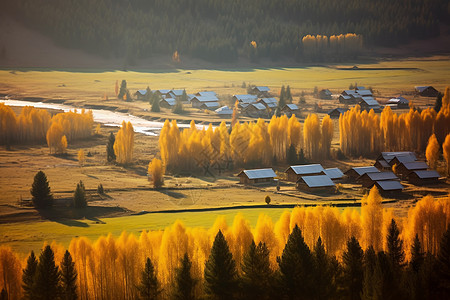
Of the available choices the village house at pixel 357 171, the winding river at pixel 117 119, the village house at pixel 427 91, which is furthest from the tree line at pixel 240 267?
the village house at pixel 427 91

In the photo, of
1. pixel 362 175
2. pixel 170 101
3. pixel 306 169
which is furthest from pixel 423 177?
pixel 170 101

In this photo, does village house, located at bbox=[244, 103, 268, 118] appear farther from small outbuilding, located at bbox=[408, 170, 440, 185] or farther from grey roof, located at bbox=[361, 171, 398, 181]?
grey roof, located at bbox=[361, 171, 398, 181]

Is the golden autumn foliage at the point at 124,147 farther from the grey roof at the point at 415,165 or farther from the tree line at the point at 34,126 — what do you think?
the grey roof at the point at 415,165

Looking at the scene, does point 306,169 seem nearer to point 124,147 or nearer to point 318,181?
point 318,181

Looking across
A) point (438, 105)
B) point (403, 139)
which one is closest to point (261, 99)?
point (438, 105)

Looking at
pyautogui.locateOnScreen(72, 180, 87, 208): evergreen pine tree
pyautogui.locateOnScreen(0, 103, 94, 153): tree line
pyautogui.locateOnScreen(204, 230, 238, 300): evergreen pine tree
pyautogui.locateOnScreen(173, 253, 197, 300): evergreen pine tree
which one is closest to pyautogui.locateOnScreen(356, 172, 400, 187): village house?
pyautogui.locateOnScreen(72, 180, 87, 208): evergreen pine tree

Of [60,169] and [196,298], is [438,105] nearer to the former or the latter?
[60,169]

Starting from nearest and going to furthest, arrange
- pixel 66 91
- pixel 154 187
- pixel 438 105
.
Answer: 1. pixel 154 187
2. pixel 438 105
3. pixel 66 91
